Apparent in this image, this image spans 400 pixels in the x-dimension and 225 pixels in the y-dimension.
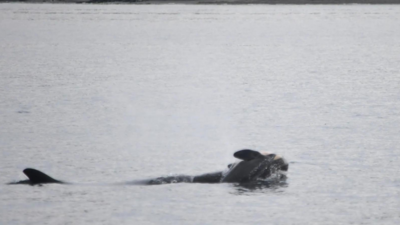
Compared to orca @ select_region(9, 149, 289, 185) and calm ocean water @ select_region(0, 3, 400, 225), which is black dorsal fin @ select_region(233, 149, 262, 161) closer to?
orca @ select_region(9, 149, 289, 185)

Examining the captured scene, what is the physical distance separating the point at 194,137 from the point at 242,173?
340 inches

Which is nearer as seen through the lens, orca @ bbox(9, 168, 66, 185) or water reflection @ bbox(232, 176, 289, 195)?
water reflection @ bbox(232, 176, 289, 195)

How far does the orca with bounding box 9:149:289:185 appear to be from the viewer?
21.7 meters

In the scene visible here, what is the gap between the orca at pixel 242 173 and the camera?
71.3 feet

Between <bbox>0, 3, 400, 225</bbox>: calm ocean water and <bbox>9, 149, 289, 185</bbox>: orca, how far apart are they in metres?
0.33

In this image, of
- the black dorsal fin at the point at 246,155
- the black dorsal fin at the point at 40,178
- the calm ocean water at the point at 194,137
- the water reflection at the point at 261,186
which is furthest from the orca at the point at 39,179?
the black dorsal fin at the point at 246,155

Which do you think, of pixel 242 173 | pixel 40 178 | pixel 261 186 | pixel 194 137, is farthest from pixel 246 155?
pixel 194 137

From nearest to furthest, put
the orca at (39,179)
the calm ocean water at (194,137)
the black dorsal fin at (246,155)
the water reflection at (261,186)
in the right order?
the calm ocean water at (194,137) → the black dorsal fin at (246,155) → the water reflection at (261,186) → the orca at (39,179)

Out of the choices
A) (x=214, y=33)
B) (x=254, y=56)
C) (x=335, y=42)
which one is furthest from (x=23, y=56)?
(x=214, y=33)

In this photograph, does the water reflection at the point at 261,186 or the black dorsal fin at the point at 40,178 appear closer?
the water reflection at the point at 261,186

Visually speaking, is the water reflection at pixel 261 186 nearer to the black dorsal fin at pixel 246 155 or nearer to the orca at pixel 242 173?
the orca at pixel 242 173

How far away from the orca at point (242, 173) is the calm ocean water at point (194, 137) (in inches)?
13.0

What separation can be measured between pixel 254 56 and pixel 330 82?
31861 mm

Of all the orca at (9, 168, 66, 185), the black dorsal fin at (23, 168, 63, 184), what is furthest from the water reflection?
the black dorsal fin at (23, 168, 63, 184)
